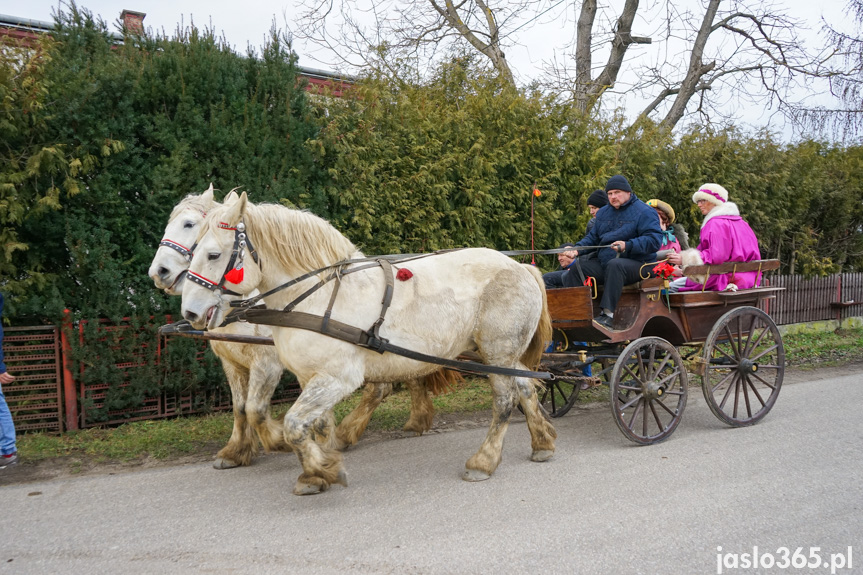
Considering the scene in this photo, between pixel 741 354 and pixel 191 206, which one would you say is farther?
pixel 741 354

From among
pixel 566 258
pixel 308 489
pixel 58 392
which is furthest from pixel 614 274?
pixel 58 392

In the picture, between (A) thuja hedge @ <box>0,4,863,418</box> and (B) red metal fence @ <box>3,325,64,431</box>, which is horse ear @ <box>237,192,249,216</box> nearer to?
(A) thuja hedge @ <box>0,4,863,418</box>

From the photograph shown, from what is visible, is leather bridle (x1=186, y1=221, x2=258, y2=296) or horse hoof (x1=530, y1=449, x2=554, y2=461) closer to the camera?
leather bridle (x1=186, y1=221, x2=258, y2=296)

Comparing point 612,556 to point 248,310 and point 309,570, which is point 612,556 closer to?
point 309,570

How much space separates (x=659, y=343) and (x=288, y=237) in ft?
10.5

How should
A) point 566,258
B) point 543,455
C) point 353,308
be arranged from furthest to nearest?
point 566,258 → point 543,455 → point 353,308

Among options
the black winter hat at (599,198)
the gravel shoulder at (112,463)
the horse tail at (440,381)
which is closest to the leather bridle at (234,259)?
the gravel shoulder at (112,463)

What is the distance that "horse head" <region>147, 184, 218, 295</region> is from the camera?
14.2 feet

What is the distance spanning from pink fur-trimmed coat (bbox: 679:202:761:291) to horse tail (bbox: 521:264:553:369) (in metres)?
1.74

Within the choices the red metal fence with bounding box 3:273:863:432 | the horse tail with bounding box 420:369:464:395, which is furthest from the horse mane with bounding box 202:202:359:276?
the red metal fence with bounding box 3:273:863:432

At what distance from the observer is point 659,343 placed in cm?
533

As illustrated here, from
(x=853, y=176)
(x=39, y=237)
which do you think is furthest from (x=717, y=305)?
(x=853, y=176)

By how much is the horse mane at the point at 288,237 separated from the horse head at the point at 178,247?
2.18 ft

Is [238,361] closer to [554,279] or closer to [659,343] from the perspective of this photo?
[554,279]
